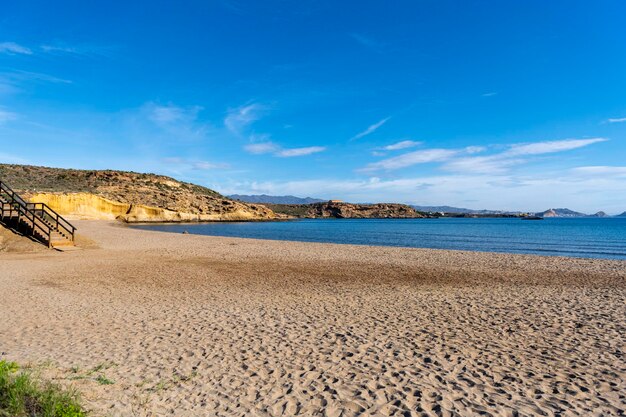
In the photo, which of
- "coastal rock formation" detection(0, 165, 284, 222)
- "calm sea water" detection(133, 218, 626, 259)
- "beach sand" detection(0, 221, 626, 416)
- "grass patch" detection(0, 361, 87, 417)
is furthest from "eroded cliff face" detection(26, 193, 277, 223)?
"grass patch" detection(0, 361, 87, 417)

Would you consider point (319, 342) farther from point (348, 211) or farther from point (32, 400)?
point (348, 211)

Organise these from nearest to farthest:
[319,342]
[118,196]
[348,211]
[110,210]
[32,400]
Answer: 1. [32,400]
2. [319,342]
3. [110,210]
4. [118,196]
5. [348,211]

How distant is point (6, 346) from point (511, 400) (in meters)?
8.79

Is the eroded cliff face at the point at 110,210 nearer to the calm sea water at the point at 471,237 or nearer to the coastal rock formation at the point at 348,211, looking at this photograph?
the calm sea water at the point at 471,237

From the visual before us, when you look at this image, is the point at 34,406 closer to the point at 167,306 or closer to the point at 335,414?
the point at 335,414

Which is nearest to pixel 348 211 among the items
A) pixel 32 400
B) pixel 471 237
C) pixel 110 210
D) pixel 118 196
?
pixel 118 196

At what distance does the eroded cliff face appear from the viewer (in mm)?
57719

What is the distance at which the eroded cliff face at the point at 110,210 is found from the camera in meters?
57.7

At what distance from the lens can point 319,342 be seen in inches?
306

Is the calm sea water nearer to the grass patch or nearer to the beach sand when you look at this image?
the beach sand

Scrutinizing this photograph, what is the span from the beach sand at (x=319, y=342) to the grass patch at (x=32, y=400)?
15.3 inches

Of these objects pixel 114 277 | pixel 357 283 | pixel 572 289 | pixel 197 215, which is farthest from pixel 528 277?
pixel 197 215

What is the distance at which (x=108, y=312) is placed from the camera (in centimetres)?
984

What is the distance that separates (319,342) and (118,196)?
7814cm
